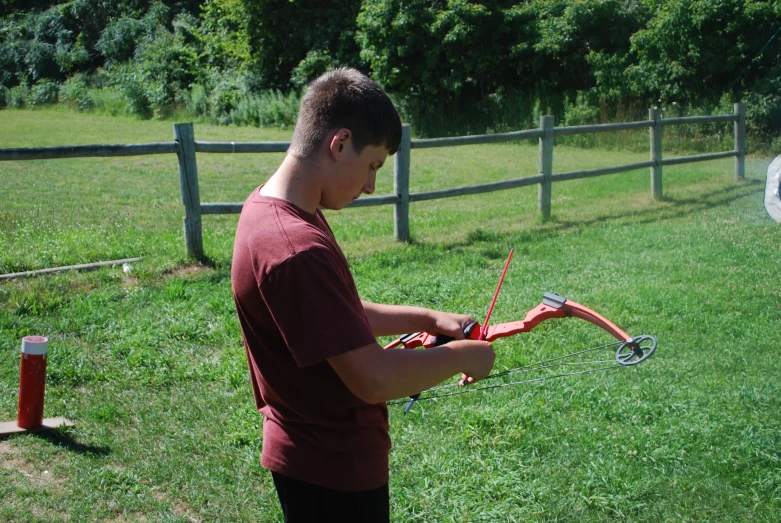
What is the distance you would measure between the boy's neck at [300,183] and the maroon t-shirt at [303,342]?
0.02m

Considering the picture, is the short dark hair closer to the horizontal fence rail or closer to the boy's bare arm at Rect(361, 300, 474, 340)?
the boy's bare arm at Rect(361, 300, 474, 340)

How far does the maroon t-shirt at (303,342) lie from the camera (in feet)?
5.45

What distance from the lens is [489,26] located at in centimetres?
2278

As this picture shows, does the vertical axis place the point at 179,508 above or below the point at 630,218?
below

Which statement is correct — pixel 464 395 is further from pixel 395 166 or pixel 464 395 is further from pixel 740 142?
pixel 740 142

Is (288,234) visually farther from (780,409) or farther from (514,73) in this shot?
(514,73)

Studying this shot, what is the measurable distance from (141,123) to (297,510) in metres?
27.7

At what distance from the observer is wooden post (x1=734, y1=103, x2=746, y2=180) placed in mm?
13625

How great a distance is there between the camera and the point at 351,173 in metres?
1.83

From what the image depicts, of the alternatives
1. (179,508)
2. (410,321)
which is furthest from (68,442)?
(410,321)

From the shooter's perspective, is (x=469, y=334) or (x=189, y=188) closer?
(x=469, y=334)

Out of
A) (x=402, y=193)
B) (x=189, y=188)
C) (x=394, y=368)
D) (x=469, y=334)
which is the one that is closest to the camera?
(x=394, y=368)

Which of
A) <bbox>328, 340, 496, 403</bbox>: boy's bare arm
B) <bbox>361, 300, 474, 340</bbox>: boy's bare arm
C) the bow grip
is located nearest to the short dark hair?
<bbox>328, 340, 496, 403</bbox>: boy's bare arm

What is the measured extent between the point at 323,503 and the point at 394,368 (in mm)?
417
